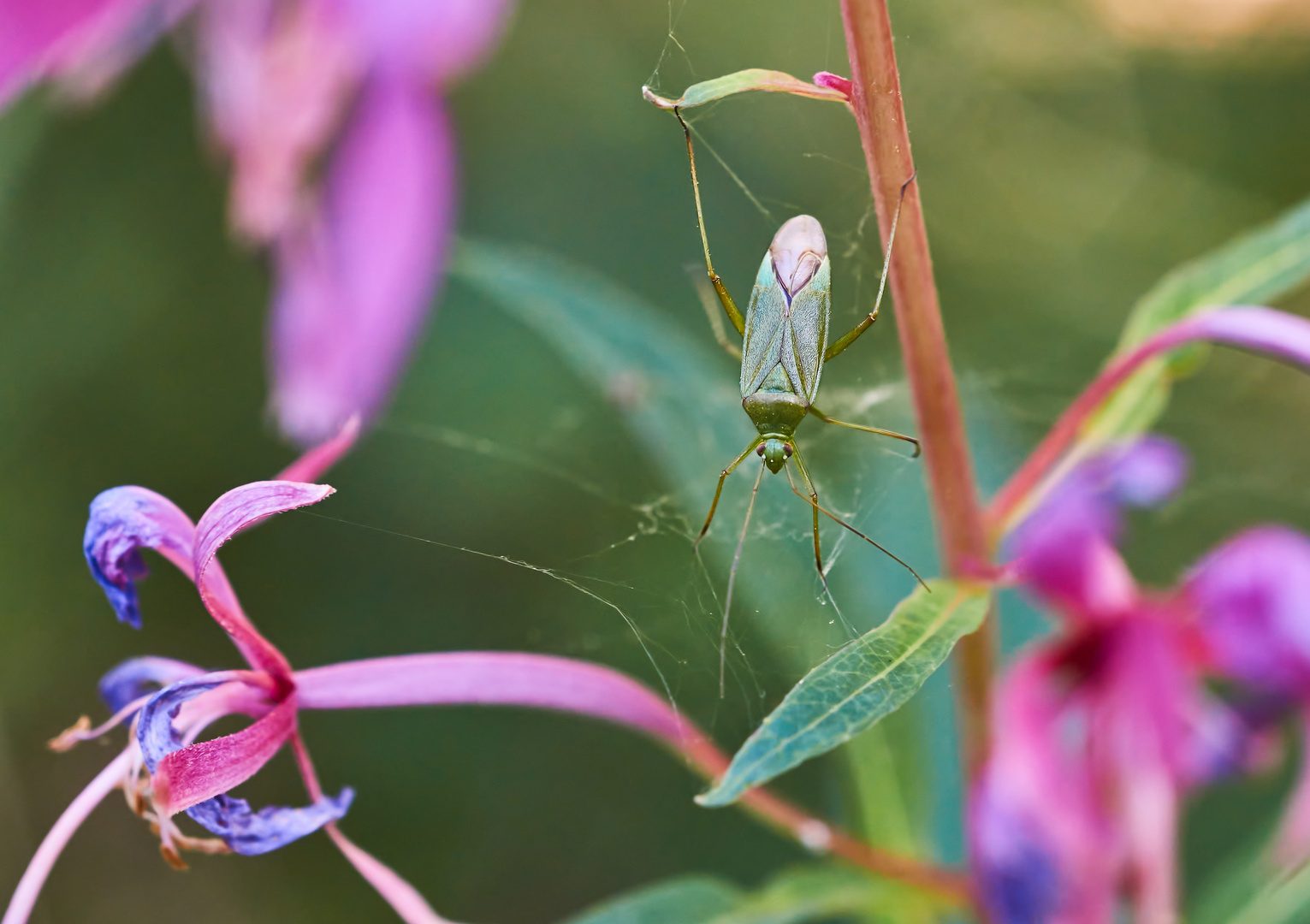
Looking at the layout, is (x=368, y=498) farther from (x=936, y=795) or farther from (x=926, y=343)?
(x=926, y=343)

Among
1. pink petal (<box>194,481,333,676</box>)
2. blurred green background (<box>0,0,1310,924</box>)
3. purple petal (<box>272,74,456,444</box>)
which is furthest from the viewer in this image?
blurred green background (<box>0,0,1310,924</box>)

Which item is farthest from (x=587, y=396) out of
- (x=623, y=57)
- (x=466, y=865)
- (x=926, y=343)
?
(x=926, y=343)

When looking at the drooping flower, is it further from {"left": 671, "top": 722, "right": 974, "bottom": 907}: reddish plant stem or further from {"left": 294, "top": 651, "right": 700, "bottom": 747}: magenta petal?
{"left": 671, "top": 722, "right": 974, "bottom": 907}: reddish plant stem

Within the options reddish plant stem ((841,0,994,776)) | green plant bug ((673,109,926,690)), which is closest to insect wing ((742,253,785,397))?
green plant bug ((673,109,926,690))

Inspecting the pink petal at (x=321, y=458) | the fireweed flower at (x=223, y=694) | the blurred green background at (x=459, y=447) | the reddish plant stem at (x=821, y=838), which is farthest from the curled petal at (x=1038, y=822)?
the blurred green background at (x=459, y=447)

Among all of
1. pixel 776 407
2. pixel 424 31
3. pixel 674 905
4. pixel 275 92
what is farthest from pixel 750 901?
pixel 275 92
